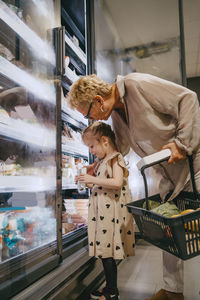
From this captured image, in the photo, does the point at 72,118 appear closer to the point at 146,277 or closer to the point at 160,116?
the point at 160,116

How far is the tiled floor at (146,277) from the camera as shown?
1.68 m

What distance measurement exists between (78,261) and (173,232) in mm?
1023

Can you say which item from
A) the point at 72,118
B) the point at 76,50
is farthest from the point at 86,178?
the point at 76,50

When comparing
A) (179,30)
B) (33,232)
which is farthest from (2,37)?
(179,30)

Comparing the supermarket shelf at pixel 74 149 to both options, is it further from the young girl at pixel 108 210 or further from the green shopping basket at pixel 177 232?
the green shopping basket at pixel 177 232

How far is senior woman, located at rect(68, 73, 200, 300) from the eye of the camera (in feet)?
4.03

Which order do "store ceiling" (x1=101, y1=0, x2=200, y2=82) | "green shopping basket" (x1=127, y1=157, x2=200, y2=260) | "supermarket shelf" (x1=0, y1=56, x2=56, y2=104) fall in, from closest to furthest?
"green shopping basket" (x1=127, y1=157, x2=200, y2=260) < "supermarket shelf" (x1=0, y1=56, x2=56, y2=104) < "store ceiling" (x1=101, y1=0, x2=200, y2=82)

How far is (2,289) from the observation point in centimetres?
112

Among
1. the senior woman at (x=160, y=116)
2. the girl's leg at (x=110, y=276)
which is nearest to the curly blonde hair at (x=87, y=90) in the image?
the senior woman at (x=160, y=116)

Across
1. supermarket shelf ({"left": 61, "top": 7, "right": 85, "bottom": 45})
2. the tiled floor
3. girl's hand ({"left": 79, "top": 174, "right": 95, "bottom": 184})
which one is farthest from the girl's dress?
supermarket shelf ({"left": 61, "top": 7, "right": 85, "bottom": 45})

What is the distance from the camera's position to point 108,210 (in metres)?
1.51

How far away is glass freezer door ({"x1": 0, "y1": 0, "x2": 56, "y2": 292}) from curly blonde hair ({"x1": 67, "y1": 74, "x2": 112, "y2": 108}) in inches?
12.0

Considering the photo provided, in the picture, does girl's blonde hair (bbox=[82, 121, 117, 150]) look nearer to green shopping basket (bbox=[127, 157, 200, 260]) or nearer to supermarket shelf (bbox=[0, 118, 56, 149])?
supermarket shelf (bbox=[0, 118, 56, 149])

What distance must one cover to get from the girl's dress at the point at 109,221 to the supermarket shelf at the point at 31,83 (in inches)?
22.9
